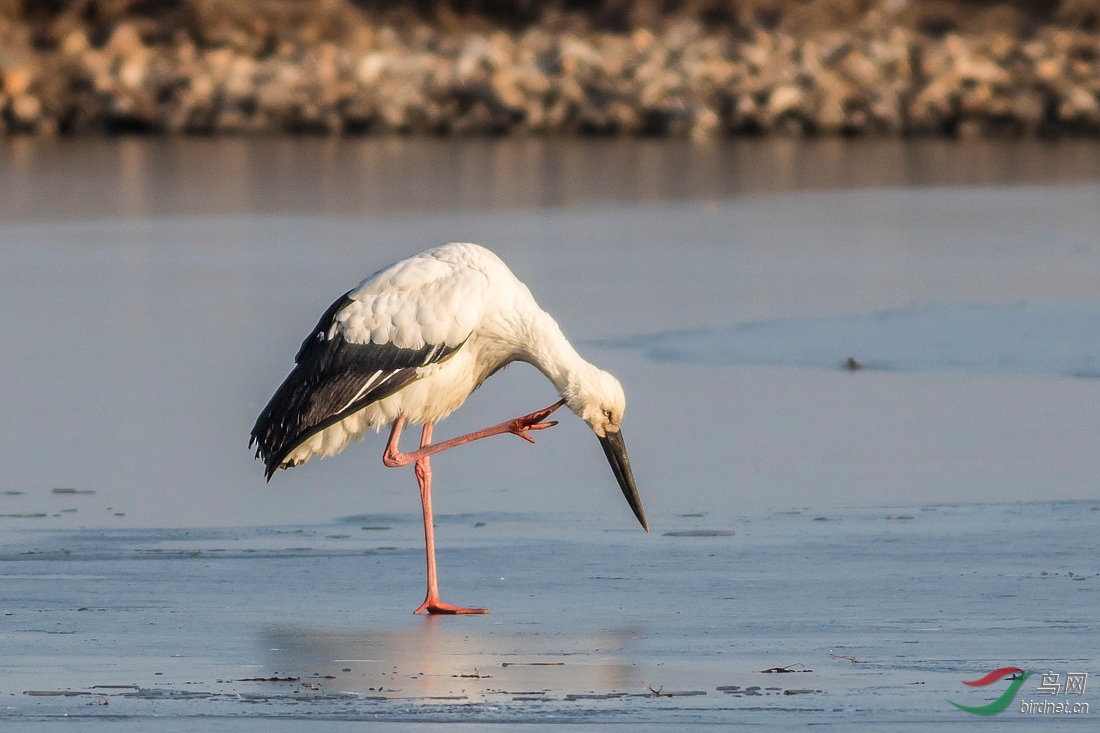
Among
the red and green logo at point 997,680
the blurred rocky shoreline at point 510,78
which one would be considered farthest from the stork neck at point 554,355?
the blurred rocky shoreline at point 510,78

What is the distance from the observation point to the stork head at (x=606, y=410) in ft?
25.5

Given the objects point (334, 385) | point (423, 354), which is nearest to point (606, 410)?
point (423, 354)

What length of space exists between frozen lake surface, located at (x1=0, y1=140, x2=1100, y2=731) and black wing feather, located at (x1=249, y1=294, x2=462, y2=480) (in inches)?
16.4

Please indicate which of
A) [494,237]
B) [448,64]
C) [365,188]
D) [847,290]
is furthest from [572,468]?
[448,64]

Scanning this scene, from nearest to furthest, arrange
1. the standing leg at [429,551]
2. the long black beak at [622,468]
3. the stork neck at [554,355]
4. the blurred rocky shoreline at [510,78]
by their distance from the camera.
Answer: the standing leg at [429,551] → the long black beak at [622,468] → the stork neck at [554,355] → the blurred rocky shoreline at [510,78]

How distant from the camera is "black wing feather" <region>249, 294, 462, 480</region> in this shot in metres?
7.79

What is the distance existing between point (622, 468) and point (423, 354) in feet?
2.79

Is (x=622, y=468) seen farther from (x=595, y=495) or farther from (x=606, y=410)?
(x=595, y=495)

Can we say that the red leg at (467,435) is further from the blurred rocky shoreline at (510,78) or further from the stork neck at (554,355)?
the blurred rocky shoreline at (510,78)

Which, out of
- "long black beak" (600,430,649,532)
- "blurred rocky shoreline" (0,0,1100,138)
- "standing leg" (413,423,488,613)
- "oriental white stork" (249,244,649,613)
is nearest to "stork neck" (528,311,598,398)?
"oriental white stork" (249,244,649,613)

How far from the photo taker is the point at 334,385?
7.84 meters

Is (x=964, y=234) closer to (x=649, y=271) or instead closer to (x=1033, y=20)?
(x=649, y=271)

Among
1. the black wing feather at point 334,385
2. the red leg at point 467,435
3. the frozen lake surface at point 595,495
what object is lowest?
the frozen lake surface at point 595,495

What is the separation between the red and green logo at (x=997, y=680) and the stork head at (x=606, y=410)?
209cm
